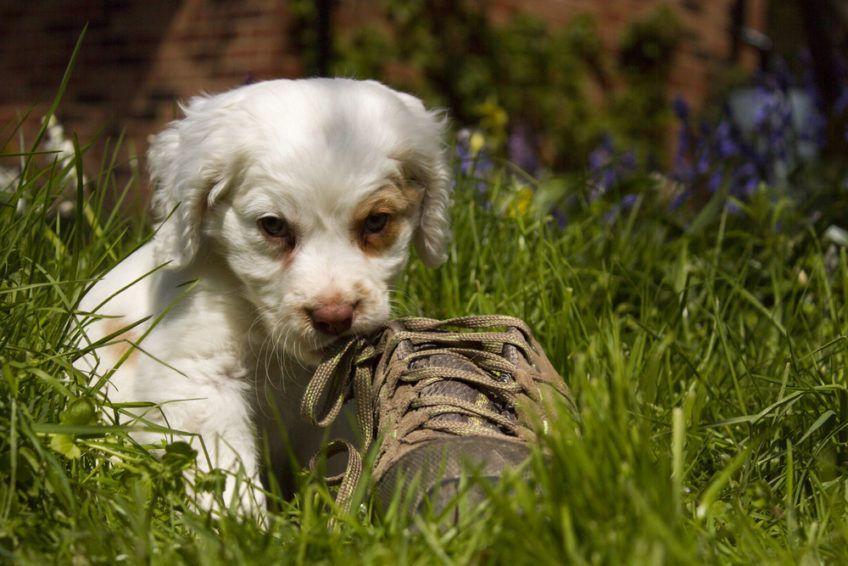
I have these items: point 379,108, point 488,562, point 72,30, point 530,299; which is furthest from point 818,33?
point 72,30

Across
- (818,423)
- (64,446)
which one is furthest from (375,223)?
(818,423)

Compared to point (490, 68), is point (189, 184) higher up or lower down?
lower down

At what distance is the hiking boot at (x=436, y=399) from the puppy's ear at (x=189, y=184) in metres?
0.59

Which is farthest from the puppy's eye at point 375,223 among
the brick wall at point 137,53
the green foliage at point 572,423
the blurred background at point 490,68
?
the brick wall at point 137,53

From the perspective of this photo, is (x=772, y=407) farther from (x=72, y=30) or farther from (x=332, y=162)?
(x=72, y=30)

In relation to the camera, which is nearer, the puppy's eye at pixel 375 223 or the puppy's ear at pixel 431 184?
the puppy's eye at pixel 375 223

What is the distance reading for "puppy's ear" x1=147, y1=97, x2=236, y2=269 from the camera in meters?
2.56

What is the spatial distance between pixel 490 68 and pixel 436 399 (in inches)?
283

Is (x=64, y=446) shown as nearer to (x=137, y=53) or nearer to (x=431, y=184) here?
(x=431, y=184)

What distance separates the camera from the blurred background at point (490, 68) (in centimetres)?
562

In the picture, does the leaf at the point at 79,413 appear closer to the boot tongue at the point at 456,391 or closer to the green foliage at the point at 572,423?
the green foliage at the point at 572,423

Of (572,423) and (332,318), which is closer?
(572,423)

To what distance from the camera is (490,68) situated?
8.91m

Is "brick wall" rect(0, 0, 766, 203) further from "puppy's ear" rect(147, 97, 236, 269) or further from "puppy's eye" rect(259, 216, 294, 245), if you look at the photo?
"puppy's eye" rect(259, 216, 294, 245)
